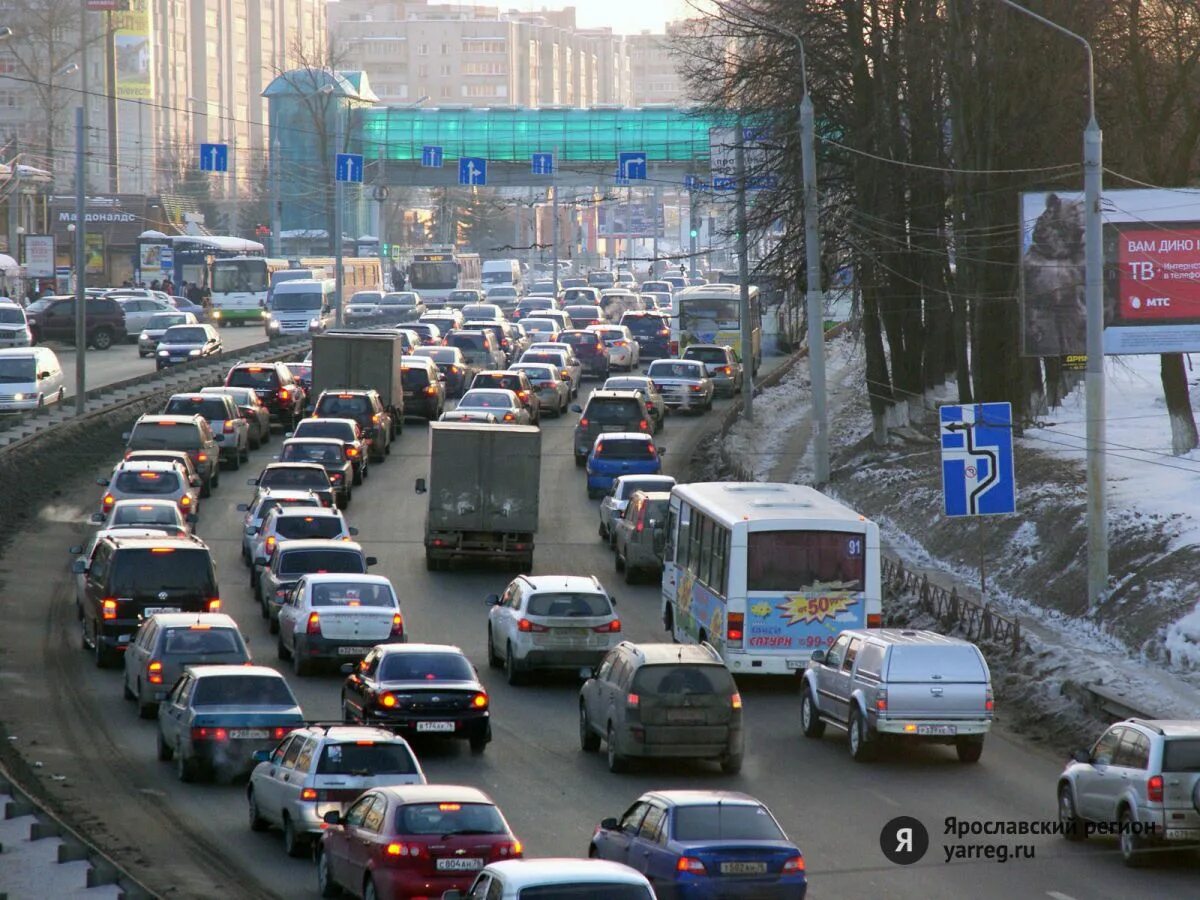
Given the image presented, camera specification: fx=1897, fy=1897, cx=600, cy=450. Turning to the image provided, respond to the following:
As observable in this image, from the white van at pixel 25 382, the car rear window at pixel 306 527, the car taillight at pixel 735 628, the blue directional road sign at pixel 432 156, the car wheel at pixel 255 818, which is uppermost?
the blue directional road sign at pixel 432 156

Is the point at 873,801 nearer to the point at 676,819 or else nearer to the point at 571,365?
the point at 676,819

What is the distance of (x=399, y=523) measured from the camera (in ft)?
131

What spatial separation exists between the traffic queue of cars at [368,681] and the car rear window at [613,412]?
350 centimetres

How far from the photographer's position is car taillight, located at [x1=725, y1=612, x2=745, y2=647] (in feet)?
82.7

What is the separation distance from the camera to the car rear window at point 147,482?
35.8 m

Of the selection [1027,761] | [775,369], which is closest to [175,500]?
[1027,761]

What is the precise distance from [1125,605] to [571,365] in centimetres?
3677

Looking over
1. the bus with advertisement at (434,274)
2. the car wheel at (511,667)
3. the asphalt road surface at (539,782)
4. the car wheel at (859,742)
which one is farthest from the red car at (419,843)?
the bus with advertisement at (434,274)

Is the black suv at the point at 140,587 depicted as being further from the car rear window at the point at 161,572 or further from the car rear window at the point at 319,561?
the car rear window at the point at 319,561

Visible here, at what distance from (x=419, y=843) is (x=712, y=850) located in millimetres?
2257

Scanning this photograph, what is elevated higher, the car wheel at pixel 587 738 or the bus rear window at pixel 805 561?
the bus rear window at pixel 805 561

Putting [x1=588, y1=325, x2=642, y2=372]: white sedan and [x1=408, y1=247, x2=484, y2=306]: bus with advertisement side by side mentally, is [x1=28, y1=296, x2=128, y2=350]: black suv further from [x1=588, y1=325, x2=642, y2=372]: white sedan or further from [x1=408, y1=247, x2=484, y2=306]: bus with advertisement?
[x1=408, y1=247, x2=484, y2=306]: bus with advertisement

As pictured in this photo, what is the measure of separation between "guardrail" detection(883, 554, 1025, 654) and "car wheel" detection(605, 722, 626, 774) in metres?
7.67

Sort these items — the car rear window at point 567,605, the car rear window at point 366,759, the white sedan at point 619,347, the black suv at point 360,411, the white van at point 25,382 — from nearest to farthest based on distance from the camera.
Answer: the car rear window at point 366,759 → the car rear window at point 567,605 → the black suv at point 360,411 → the white van at point 25,382 → the white sedan at point 619,347
